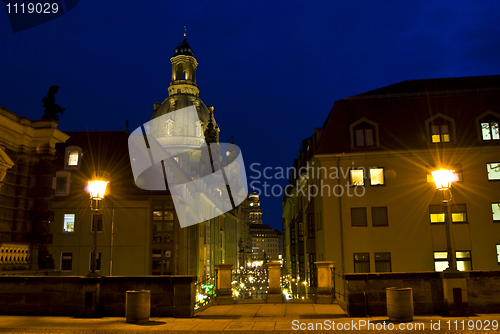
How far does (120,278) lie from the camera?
15.4 meters

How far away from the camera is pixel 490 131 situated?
32188mm

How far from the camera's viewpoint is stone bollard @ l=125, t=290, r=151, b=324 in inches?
550

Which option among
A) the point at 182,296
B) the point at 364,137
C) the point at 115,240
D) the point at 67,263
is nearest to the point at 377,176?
the point at 364,137

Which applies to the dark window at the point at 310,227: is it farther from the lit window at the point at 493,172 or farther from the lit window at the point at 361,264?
the lit window at the point at 493,172

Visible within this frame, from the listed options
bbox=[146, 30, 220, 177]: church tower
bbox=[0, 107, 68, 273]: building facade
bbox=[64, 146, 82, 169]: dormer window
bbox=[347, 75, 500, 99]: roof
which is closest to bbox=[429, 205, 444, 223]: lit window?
bbox=[347, 75, 500, 99]: roof

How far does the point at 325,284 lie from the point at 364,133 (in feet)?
53.7

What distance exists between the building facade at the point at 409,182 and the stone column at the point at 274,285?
11.4 m

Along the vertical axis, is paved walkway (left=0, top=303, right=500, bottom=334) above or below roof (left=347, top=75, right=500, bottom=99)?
below

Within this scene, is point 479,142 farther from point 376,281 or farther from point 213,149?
point 213,149

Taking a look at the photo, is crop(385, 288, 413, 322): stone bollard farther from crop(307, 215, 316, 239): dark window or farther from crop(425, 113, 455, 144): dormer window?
crop(307, 215, 316, 239): dark window

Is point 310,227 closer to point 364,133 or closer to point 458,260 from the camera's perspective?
point 364,133

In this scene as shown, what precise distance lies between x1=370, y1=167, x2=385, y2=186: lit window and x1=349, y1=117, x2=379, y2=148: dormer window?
5.71 ft

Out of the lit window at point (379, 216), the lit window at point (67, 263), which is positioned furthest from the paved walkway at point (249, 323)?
the lit window at point (67, 263)

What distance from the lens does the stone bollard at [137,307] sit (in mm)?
13961
